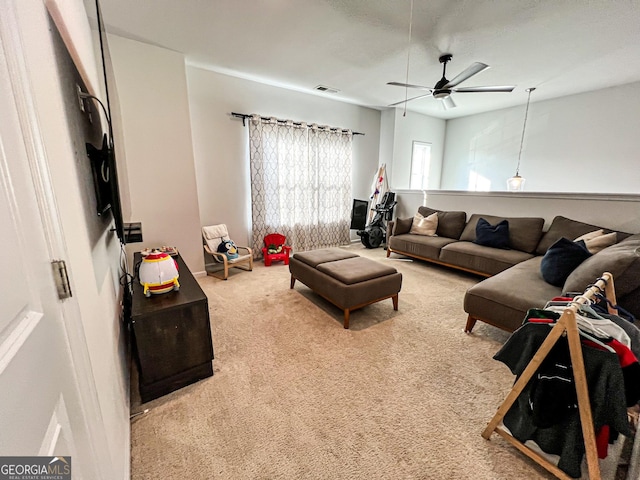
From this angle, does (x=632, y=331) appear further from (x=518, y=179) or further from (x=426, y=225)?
(x=518, y=179)

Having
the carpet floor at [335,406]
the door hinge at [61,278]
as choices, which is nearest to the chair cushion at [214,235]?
the carpet floor at [335,406]

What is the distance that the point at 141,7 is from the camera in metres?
2.25

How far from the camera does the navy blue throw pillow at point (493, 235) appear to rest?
11.3 ft

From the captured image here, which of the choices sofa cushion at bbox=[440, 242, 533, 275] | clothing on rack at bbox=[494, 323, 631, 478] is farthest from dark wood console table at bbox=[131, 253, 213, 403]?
sofa cushion at bbox=[440, 242, 533, 275]

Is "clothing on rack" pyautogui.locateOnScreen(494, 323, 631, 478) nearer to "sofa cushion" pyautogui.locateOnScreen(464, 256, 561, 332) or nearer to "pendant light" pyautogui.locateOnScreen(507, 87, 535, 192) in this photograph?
"sofa cushion" pyautogui.locateOnScreen(464, 256, 561, 332)

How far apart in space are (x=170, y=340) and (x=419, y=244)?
11.4ft

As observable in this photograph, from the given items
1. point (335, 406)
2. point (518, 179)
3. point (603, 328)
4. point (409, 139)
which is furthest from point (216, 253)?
point (518, 179)

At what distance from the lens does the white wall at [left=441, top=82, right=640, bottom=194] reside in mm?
4105

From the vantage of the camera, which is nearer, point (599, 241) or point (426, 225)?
point (599, 241)

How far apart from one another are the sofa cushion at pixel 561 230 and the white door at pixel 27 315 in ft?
13.3

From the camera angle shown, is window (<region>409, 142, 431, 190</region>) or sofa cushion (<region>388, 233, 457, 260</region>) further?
window (<region>409, 142, 431, 190</region>)

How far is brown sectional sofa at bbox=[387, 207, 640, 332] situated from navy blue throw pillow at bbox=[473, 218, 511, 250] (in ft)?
0.22

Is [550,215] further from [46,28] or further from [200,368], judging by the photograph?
[46,28]

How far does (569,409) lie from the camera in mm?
1111
